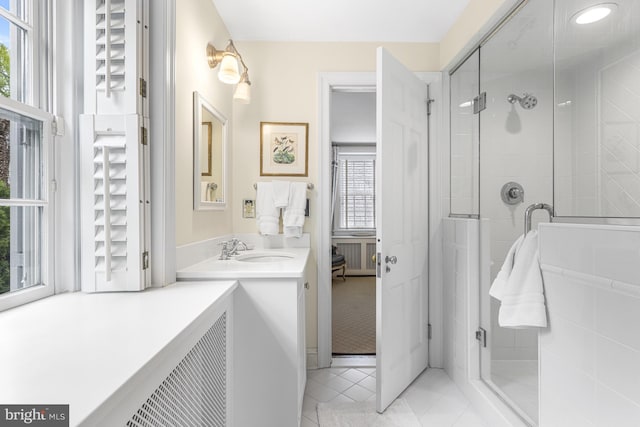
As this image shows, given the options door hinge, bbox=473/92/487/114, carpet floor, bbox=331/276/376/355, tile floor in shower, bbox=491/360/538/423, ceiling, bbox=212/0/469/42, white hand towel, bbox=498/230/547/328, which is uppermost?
ceiling, bbox=212/0/469/42

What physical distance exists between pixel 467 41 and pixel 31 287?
2475 millimetres

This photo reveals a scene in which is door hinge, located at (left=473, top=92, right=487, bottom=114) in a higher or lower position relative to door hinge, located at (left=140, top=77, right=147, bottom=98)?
higher

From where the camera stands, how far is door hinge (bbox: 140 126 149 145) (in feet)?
4.27

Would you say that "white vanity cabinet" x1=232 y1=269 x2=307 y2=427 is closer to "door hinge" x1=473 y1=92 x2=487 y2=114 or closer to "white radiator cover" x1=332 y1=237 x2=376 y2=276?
"door hinge" x1=473 y1=92 x2=487 y2=114

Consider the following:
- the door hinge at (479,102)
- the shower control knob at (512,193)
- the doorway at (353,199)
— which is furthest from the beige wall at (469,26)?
the doorway at (353,199)

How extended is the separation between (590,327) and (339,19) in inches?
85.2

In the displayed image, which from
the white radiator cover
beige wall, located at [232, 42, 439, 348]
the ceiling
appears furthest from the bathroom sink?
the white radiator cover

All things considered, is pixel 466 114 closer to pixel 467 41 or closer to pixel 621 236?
pixel 467 41

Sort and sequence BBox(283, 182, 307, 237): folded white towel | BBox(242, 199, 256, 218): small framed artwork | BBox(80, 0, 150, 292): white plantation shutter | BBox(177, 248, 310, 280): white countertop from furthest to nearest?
BBox(242, 199, 256, 218): small framed artwork
BBox(283, 182, 307, 237): folded white towel
BBox(177, 248, 310, 280): white countertop
BBox(80, 0, 150, 292): white plantation shutter

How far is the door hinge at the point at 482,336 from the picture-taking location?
1956 millimetres

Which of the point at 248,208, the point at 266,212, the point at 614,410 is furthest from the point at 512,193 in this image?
the point at 248,208

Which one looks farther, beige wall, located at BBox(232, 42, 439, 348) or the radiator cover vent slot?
beige wall, located at BBox(232, 42, 439, 348)

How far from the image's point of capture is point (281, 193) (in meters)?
2.35

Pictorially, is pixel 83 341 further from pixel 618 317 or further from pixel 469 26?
pixel 469 26
